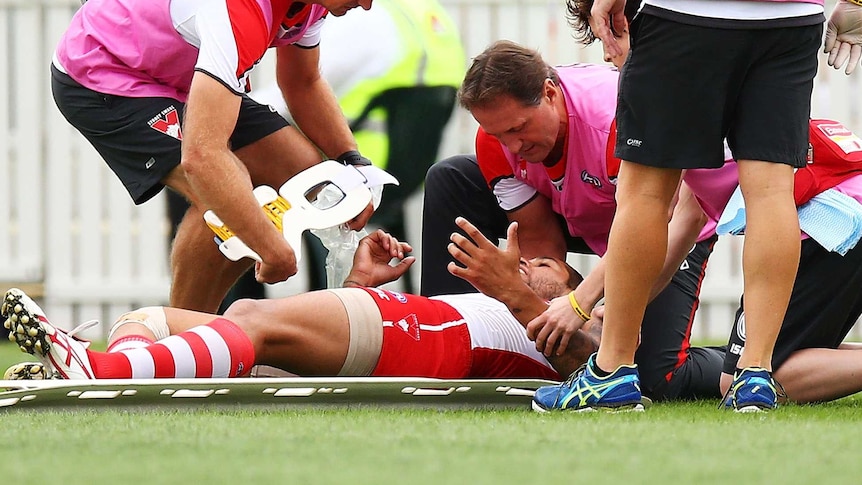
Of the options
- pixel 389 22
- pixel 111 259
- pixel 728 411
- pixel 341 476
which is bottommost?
pixel 111 259

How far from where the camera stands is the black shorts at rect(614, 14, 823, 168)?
260 centimetres

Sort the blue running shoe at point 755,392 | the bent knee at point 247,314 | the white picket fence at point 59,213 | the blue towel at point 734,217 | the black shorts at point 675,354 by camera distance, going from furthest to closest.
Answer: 1. the white picket fence at point 59,213
2. the black shorts at point 675,354
3. the blue towel at point 734,217
4. the bent knee at point 247,314
5. the blue running shoe at point 755,392

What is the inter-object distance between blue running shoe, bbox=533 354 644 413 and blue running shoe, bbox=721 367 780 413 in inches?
8.3

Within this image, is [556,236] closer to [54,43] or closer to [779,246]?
[779,246]

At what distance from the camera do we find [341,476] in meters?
1.77

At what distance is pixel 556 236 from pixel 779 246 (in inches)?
50.4

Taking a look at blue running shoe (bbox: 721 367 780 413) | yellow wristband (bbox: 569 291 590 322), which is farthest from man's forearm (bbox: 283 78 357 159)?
blue running shoe (bbox: 721 367 780 413)

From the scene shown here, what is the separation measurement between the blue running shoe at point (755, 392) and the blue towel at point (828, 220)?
1.68 feet

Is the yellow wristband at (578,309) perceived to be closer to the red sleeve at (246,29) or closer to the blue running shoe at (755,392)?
the blue running shoe at (755,392)

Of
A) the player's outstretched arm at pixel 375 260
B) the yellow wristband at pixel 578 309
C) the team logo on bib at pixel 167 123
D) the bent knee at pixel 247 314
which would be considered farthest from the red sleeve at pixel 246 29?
the yellow wristband at pixel 578 309

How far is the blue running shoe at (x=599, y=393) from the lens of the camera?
2670 mm

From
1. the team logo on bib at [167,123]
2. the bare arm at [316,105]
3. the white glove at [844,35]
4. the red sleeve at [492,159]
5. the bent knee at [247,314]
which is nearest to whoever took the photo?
the white glove at [844,35]

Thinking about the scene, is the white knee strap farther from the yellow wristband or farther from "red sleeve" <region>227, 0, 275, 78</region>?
the yellow wristband

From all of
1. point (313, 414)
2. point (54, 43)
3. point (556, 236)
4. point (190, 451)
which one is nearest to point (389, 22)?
point (54, 43)
